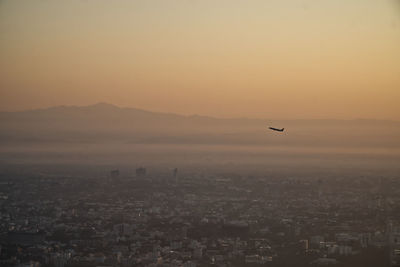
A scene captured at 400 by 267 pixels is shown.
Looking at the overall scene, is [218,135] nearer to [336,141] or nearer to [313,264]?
[336,141]

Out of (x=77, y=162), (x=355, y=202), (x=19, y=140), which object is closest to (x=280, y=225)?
(x=355, y=202)

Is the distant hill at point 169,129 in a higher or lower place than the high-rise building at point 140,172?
higher

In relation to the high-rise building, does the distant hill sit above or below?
above

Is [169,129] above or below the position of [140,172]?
above

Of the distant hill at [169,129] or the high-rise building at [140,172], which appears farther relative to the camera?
the high-rise building at [140,172]

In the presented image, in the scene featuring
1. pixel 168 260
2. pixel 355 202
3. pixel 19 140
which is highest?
pixel 19 140

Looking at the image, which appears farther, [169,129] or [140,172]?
[169,129]

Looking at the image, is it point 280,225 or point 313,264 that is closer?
point 313,264

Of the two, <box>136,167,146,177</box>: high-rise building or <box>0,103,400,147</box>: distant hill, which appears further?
<box>136,167,146,177</box>: high-rise building
